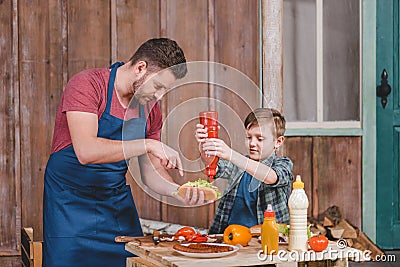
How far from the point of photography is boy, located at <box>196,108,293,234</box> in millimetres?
3463

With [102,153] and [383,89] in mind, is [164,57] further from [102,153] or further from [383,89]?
[383,89]

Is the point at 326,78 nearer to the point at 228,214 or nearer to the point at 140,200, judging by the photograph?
the point at 140,200

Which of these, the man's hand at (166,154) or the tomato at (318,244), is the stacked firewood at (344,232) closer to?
the man's hand at (166,154)

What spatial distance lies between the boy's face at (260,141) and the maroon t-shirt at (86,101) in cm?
47

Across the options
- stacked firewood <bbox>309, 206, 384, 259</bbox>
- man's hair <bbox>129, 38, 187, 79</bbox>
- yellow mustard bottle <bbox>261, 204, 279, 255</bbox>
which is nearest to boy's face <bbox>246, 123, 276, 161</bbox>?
man's hair <bbox>129, 38, 187, 79</bbox>

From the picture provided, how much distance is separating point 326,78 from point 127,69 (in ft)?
7.95

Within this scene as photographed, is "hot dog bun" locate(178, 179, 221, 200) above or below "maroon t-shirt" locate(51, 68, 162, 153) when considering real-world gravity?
below

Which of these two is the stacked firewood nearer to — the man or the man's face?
the man

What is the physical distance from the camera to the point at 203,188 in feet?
10.5

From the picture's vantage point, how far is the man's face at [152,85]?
3.32m

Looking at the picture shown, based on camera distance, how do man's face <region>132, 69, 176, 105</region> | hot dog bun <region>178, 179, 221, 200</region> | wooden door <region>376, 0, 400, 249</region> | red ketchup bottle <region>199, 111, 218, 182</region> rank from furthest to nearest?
wooden door <region>376, 0, 400, 249</region>
man's face <region>132, 69, 176, 105</region>
hot dog bun <region>178, 179, 221, 200</region>
red ketchup bottle <region>199, 111, 218, 182</region>

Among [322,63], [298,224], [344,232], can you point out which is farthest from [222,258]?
[322,63]

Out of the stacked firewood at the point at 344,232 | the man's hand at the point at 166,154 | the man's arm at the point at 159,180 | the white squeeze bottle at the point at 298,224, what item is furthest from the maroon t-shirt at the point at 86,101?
the stacked firewood at the point at 344,232

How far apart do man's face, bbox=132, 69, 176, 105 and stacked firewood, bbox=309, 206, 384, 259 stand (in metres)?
2.09
